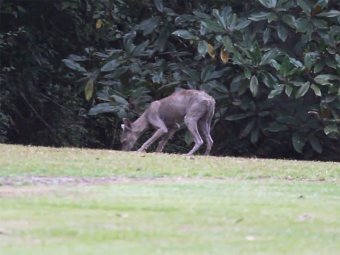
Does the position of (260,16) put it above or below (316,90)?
above

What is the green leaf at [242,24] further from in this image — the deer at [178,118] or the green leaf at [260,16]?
the deer at [178,118]

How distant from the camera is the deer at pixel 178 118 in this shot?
21.6m

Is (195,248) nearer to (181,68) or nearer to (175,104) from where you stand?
(175,104)

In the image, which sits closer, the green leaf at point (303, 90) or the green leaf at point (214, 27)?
the green leaf at point (303, 90)

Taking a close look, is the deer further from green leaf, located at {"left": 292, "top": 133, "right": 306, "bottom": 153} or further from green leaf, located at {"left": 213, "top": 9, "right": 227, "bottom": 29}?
green leaf, located at {"left": 292, "top": 133, "right": 306, "bottom": 153}

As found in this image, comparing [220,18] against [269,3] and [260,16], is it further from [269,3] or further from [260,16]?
[269,3]

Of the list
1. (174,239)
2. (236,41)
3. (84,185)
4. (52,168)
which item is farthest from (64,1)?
(174,239)

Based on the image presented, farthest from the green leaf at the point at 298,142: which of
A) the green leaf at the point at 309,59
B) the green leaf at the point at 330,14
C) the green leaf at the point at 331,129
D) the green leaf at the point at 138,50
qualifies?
the green leaf at the point at 138,50

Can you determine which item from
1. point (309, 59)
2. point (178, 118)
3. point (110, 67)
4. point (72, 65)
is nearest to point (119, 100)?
point (110, 67)

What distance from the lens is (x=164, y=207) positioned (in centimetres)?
1218

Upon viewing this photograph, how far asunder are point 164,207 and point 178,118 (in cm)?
1021

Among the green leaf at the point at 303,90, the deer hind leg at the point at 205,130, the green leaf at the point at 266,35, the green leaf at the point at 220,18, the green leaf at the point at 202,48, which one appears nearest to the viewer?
the deer hind leg at the point at 205,130

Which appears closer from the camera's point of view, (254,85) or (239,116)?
(254,85)

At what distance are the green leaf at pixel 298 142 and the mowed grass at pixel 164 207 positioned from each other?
6292 millimetres
